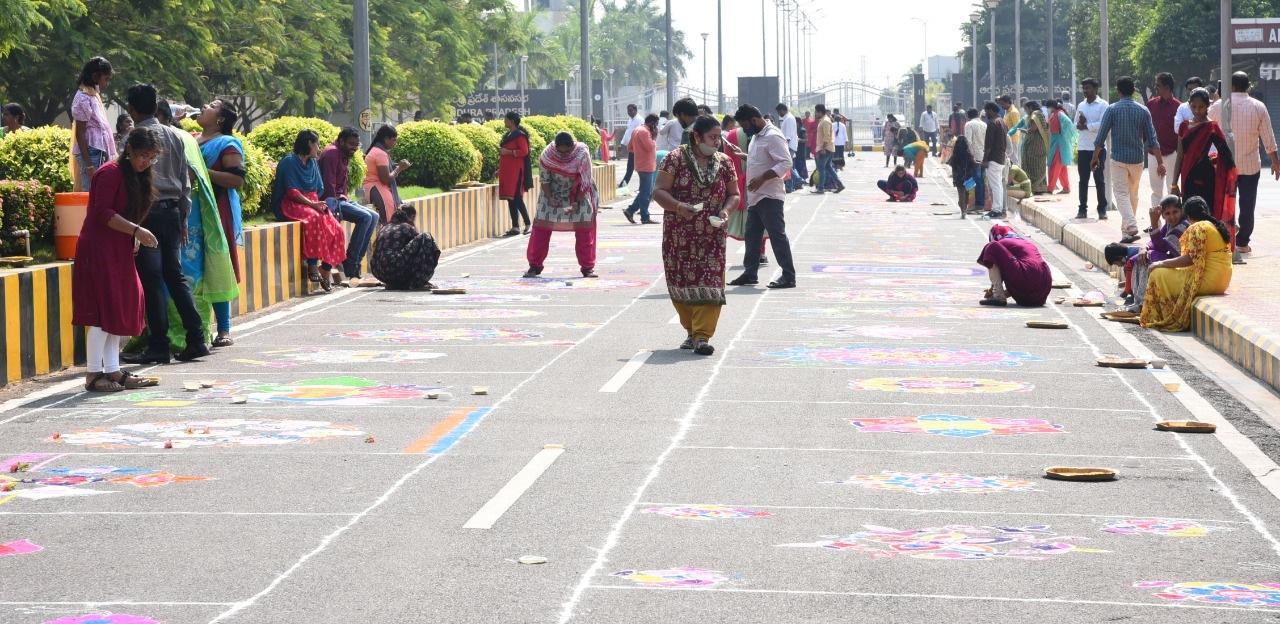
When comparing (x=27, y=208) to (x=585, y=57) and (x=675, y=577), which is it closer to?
(x=675, y=577)

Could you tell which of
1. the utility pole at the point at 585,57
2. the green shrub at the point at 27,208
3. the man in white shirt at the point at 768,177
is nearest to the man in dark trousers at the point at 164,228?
the green shrub at the point at 27,208

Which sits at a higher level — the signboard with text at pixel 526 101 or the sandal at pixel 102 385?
the signboard with text at pixel 526 101

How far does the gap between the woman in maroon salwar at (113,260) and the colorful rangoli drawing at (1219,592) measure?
7.16 meters

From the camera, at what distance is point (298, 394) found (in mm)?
11688

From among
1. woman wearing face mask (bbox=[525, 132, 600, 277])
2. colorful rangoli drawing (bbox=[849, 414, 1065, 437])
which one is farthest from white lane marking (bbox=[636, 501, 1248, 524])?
woman wearing face mask (bbox=[525, 132, 600, 277])

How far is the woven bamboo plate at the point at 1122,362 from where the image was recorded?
1284cm

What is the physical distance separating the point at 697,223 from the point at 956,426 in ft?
12.8

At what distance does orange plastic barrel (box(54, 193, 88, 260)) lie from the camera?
14023 millimetres

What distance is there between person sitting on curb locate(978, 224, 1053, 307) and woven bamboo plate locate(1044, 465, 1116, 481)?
26.3 ft

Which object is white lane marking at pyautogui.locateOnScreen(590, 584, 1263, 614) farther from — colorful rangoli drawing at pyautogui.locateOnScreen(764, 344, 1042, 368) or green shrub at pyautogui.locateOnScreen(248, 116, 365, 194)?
green shrub at pyautogui.locateOnScreen(248, 116, 365, 194)

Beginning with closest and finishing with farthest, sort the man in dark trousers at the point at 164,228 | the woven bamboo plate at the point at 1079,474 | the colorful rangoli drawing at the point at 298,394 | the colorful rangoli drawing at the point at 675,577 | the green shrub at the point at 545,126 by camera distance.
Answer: the colorful rangoli drawing at the point at 675,577 < the woven bamboo plate at the point at 1079,474 < the colorful rangoli drawing at the point at 298,394 < the man in dark trousers at the point at 164,228 < the green shrub at the point at 545,126

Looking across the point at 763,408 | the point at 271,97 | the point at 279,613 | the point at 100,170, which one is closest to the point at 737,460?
the point at 763,408

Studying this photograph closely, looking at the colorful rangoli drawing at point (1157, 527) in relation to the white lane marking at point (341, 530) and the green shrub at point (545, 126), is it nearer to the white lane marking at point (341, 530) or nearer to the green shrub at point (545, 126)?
the white lane marking at point (341, 530)

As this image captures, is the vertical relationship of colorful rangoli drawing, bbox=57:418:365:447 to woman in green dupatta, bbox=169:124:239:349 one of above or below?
below
